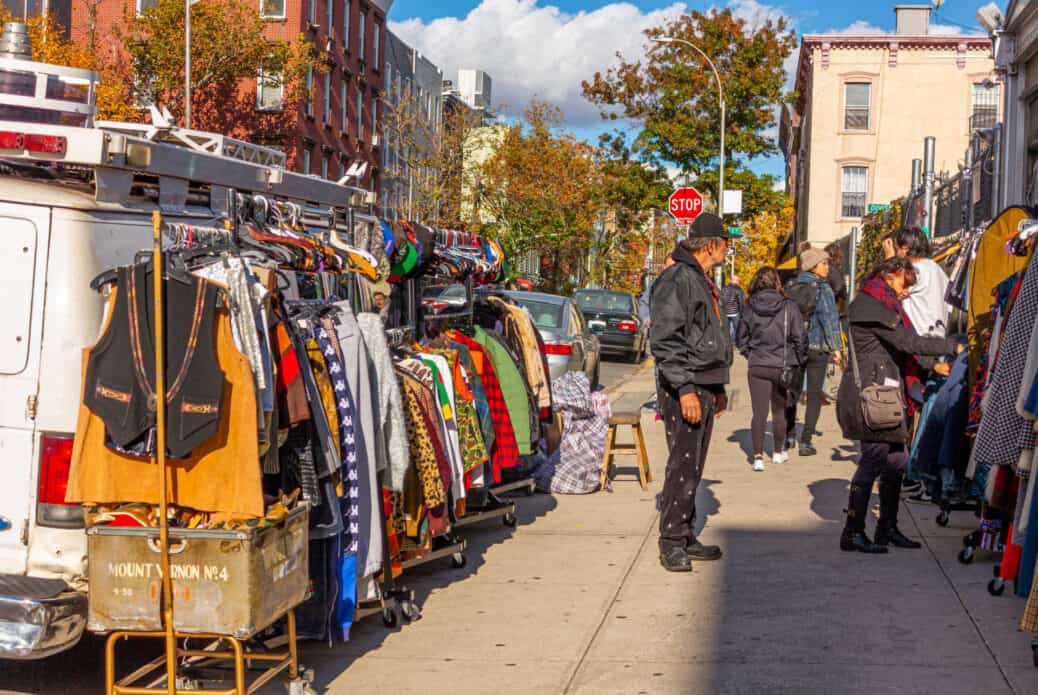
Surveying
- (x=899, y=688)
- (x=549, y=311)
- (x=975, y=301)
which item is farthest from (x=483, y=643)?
(x=549, y=311)

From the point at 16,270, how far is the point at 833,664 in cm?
382

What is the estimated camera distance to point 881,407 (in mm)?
7949

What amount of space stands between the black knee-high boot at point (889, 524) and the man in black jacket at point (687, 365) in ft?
3.74

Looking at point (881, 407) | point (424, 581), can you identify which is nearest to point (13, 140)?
point (424, 581)

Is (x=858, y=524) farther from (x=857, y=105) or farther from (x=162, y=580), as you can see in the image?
(x=857, y=105)

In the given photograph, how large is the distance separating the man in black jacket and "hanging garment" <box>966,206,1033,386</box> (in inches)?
68.3

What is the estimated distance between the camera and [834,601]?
705 cm

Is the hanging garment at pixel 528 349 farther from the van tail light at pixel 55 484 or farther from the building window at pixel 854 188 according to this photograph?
the building window at pixel 854 188

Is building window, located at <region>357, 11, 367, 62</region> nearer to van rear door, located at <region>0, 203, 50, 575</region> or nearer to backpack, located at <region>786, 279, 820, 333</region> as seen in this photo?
backpack, located at <region>786, 279, 820, 333</region>

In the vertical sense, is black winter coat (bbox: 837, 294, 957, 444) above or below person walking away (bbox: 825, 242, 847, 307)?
below

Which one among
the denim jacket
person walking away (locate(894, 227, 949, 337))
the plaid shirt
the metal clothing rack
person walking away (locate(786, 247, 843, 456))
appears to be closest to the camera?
the metal clothing rack

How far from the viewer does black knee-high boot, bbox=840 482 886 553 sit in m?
8.29

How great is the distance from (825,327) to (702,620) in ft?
24.3

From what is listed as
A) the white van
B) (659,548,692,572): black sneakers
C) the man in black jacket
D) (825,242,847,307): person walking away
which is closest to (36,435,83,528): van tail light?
the white van
